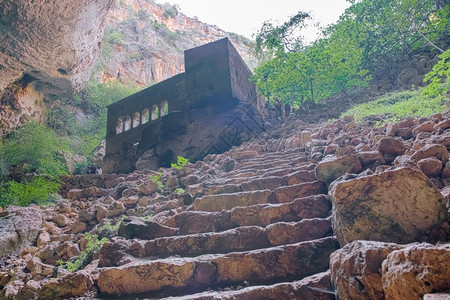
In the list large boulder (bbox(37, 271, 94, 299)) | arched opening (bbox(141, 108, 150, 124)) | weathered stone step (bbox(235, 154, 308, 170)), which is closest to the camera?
large boulder (bbox(37, 271, 94, 299))

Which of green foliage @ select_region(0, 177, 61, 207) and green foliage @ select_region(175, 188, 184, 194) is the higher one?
green foliage @ select_region(0, 177, 61, 207)

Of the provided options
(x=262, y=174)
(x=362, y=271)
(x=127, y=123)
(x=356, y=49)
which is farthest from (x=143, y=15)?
(x=362, y=271)

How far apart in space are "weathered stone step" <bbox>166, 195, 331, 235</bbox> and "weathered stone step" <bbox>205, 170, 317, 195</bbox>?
0.88 metres

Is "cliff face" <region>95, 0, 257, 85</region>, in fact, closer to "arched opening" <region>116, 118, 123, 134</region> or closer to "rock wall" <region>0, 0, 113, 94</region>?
"arched opening" <region>116, 118, 123, 134</region>

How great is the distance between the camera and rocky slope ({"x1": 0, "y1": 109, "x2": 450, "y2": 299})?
5.35 feet

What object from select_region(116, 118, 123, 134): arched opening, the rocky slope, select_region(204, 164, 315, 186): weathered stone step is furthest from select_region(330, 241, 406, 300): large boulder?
select_region(116, 118, 123, 134): arched opening

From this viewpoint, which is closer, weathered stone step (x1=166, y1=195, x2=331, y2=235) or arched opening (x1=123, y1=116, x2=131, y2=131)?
weathered stone step (x1=166, y1=195, x2=331, y2=235)

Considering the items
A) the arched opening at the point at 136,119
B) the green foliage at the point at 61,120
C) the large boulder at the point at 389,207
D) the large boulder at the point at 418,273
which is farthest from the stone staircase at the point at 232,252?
the green foliage at the point at 61,120

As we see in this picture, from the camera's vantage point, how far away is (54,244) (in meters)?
4.46

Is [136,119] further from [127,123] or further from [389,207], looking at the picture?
[389,207]

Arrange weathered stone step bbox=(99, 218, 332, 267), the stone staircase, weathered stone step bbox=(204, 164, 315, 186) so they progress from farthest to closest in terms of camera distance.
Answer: weathered stone step bbox=(204, 164, 315, 186)
weathered stone step bbox=(99, 218, 332, 267)
the stone staircase

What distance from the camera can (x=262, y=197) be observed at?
4.00 metres

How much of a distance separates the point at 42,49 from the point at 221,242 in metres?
15.2

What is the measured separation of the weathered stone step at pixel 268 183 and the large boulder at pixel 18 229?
332 cm
